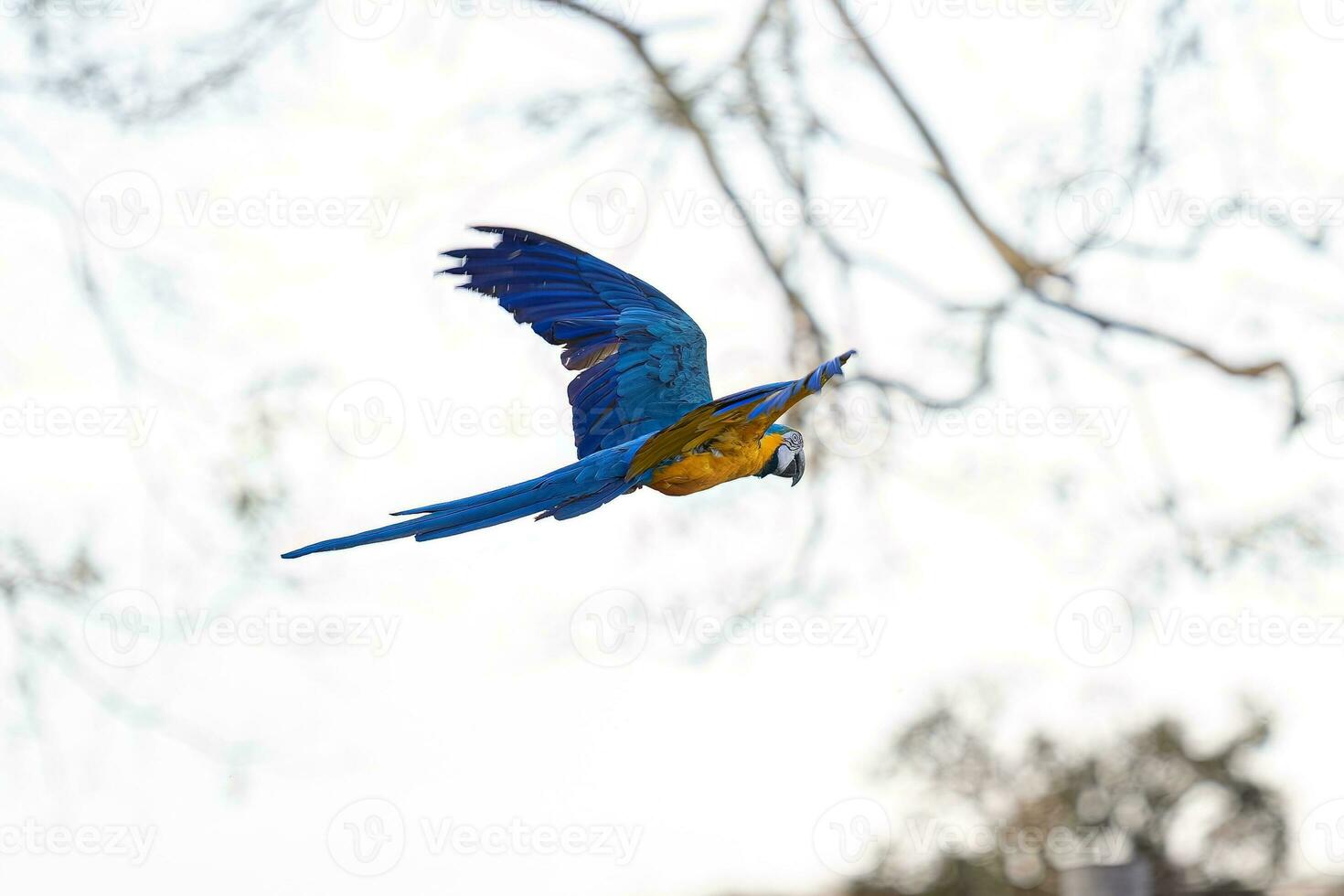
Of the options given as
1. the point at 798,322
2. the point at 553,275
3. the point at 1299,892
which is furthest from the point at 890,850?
the point at 553,275

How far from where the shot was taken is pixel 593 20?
6.76 m

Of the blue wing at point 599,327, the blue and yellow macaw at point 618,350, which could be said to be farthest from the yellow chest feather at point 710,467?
the blue wing at point 599,327

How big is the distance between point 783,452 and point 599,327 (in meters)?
0.59

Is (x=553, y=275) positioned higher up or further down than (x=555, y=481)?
higher up

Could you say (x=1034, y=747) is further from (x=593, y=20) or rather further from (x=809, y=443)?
(x=593, y=20)

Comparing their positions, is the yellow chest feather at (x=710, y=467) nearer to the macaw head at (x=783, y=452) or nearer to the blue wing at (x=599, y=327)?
the macaw head at (x=783, y=452)

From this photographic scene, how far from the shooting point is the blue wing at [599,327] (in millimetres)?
3488

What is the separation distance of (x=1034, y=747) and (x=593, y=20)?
4.49 meters

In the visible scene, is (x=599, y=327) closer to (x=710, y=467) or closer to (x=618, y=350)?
(x=618, y=350)

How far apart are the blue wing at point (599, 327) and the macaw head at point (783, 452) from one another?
232mm

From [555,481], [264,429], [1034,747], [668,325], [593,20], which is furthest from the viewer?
[1034,747]

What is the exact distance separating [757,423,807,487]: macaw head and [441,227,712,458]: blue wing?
0.76ft

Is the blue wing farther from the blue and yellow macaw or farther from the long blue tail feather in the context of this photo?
the long blue tail feather

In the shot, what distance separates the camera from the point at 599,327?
354 cm
